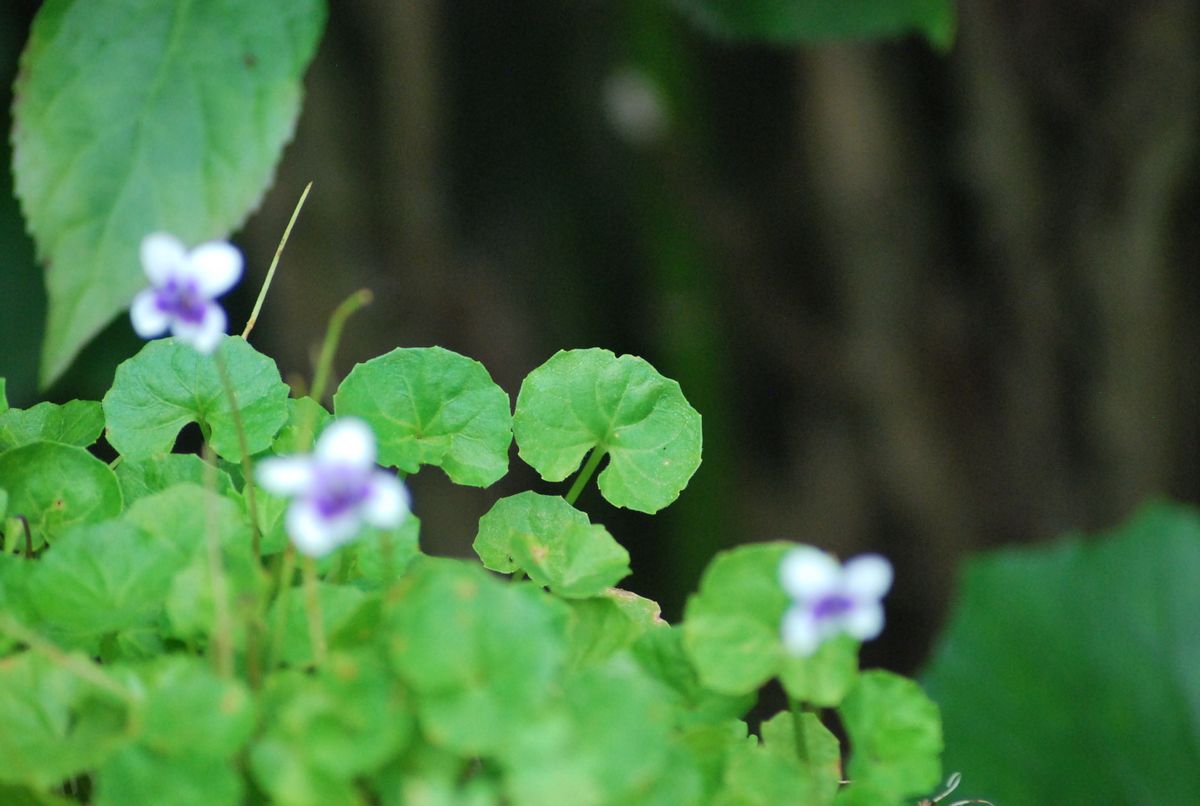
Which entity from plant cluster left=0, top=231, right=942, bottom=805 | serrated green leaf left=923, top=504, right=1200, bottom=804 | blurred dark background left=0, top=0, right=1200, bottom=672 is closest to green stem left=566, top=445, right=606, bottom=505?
plant cluster left=0, top=231, right=942, bottom=805

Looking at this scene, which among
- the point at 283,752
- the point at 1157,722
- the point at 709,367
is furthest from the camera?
the point at 709,367

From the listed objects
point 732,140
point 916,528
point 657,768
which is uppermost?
point 657,768

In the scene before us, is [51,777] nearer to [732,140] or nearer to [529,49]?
[529,49]

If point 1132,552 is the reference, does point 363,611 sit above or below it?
above

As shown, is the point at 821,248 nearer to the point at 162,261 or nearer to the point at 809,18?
the point at 809,18

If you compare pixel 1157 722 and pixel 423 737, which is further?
pixel 1157 722

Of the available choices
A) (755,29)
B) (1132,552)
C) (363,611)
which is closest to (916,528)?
(1132,552)

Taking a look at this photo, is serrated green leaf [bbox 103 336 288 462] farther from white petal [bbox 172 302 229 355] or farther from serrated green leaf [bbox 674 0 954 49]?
serrated green leaf [bbox 674 0 954 49]
